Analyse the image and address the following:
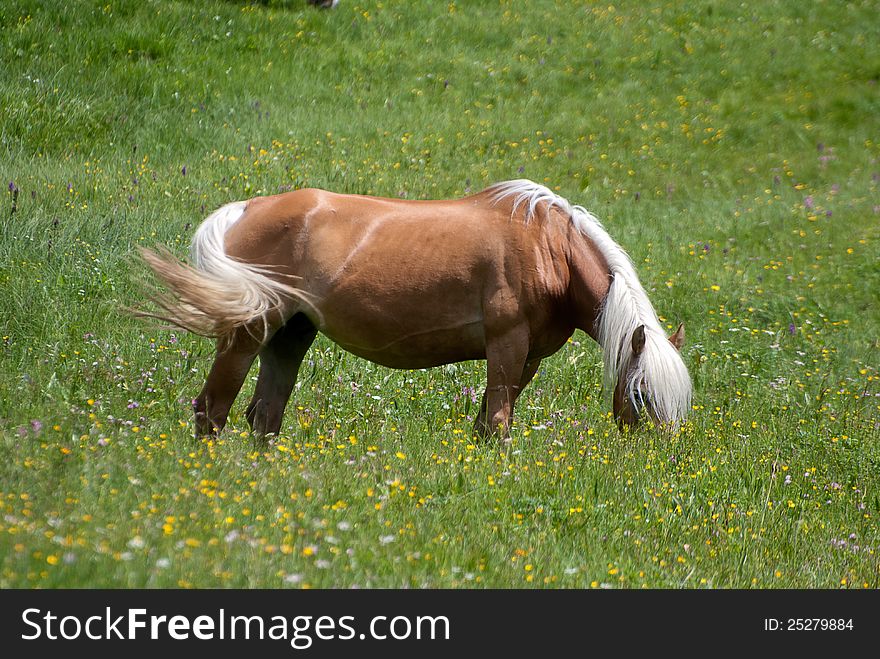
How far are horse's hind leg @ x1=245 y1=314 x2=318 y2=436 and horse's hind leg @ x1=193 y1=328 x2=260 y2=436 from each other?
0.28m

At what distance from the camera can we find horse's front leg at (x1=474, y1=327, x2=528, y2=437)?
216 inches

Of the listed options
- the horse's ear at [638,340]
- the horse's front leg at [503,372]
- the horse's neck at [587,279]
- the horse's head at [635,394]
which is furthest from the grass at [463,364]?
the horse's neck at [587,279]

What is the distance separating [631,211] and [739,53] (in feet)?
25.0

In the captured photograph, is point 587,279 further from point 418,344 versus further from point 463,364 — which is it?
point 463,364

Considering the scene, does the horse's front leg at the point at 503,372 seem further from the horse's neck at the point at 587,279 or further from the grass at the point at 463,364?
the horse's neck at the point at 587,279

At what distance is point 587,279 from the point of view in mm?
5637

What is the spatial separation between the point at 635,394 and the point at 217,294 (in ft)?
8.18

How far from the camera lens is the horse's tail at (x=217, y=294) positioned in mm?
5312

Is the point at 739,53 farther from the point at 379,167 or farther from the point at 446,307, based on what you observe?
the point at 446,307

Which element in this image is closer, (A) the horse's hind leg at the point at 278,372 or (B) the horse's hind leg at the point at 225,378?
(B) the horse's hind leg at the point at 225,378

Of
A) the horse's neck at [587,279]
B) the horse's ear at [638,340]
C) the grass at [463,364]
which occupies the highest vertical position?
the horse's neck at [587,279]

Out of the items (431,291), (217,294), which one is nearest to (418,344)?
(431,291)

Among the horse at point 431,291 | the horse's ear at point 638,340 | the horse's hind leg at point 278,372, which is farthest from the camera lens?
the horse's hind leg at point 278,372
